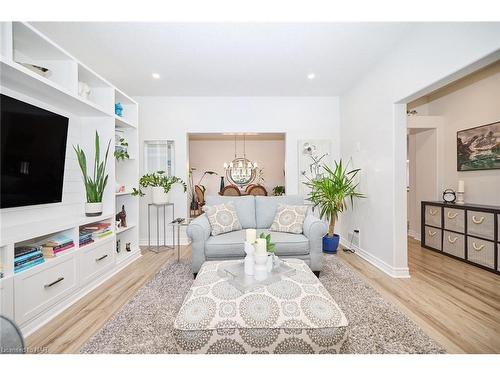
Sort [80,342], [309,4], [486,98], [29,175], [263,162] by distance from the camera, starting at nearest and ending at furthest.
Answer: [309,4] → [80,342] → [29,175] → [486,98] → [263,162]

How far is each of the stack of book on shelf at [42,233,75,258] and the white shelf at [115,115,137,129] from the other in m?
1.54

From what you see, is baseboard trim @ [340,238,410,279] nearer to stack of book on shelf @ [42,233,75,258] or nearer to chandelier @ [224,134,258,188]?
stack of book on shelf @ [42,233,75,258]

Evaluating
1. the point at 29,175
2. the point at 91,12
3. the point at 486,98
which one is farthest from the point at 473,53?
the point at 29,175

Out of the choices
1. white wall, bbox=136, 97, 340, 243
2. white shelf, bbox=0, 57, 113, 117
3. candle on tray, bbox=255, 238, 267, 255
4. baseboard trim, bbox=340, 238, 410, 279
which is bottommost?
baseboard trim, bbox=340, 238, 410, 279

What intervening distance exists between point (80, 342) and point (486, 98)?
5.14 meters

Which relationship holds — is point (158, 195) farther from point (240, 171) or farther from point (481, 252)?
point (481, 252)

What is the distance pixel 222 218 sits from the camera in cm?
260

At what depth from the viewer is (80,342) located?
1.42 m

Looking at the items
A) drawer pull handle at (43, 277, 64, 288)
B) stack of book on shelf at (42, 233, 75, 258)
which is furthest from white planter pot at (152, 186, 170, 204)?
drawer pull handle at (43, 277, 64, 288)

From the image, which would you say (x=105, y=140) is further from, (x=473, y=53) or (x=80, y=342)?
(x=473, y=53)

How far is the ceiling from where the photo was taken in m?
2.05

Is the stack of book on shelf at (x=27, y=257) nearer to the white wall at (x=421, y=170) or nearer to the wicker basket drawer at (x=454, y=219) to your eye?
the wicker basket drawer at (x=454, y=219)

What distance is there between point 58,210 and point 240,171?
17.8 feet

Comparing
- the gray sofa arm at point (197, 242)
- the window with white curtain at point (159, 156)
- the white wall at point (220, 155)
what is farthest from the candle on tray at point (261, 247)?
the white wall at point (220, 155)
